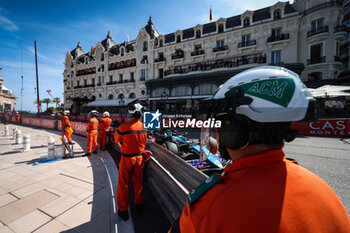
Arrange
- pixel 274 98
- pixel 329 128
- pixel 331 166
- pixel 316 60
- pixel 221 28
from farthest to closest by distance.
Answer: pixel 221 28 → pixel 316 60 → pixel 329 128 → pixel 331 166 → pixel 274 98

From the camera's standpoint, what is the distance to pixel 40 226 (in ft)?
7.49

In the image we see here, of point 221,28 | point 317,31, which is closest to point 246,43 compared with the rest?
point 221,28

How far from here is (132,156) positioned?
2.86 metres

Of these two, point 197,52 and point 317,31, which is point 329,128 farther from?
point 197,52

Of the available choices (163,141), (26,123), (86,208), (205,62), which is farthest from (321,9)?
(26,123)

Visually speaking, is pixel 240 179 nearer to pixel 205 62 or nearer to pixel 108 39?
pixel 205 62

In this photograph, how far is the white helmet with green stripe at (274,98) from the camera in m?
0.83

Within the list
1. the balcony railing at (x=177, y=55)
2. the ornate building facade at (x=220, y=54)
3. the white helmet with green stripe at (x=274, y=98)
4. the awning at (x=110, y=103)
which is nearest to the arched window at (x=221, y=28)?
the ornate building facade at (x=220, y=54)

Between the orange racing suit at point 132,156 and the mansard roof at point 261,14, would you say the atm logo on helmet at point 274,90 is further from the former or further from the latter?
the mansard roof at point 261,14

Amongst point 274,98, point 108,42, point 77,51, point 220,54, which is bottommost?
point 274,98

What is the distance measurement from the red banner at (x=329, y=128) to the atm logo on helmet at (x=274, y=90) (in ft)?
39.9

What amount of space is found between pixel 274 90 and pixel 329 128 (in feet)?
41.7

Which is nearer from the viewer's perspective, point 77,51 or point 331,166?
point 331,166

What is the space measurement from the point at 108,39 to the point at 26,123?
2601cm
